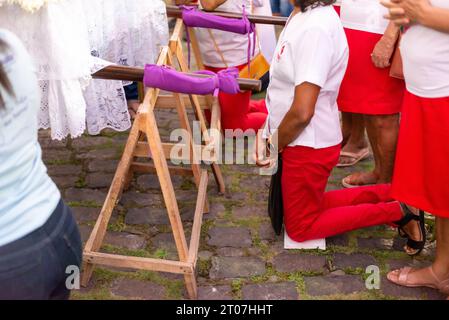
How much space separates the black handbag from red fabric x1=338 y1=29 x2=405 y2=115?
63cm

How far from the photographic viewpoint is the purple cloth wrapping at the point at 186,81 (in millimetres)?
2455

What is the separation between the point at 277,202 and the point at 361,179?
834mm

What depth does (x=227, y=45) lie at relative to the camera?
373cm

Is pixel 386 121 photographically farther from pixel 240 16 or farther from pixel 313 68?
pixel 240 16

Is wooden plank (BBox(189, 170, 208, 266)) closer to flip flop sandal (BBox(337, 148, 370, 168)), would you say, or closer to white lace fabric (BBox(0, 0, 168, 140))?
white lace fabric (BBox(0, 0, 168, 140))

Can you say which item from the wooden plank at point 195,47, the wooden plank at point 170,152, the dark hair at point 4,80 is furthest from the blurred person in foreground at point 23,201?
the wooden plank at point 195,47

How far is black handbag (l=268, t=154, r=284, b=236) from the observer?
2.96m

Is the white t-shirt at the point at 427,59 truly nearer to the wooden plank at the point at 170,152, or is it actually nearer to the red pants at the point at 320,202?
the red pants at the point at 320,202

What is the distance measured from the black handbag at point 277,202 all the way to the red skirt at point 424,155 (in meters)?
0.60

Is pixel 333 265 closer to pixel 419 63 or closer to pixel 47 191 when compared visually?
pixel 419 63

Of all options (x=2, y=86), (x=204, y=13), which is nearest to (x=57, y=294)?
(x=2, y=86)

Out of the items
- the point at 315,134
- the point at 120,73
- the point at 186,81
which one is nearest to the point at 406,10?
the point at 315,134

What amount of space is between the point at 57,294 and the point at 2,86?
0.68 m

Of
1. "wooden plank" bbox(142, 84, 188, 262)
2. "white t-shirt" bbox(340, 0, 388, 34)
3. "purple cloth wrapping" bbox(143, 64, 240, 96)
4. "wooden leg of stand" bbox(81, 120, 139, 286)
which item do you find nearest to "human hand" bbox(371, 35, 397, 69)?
"white t-shirt" bbox(340, 0, 388, 34)
